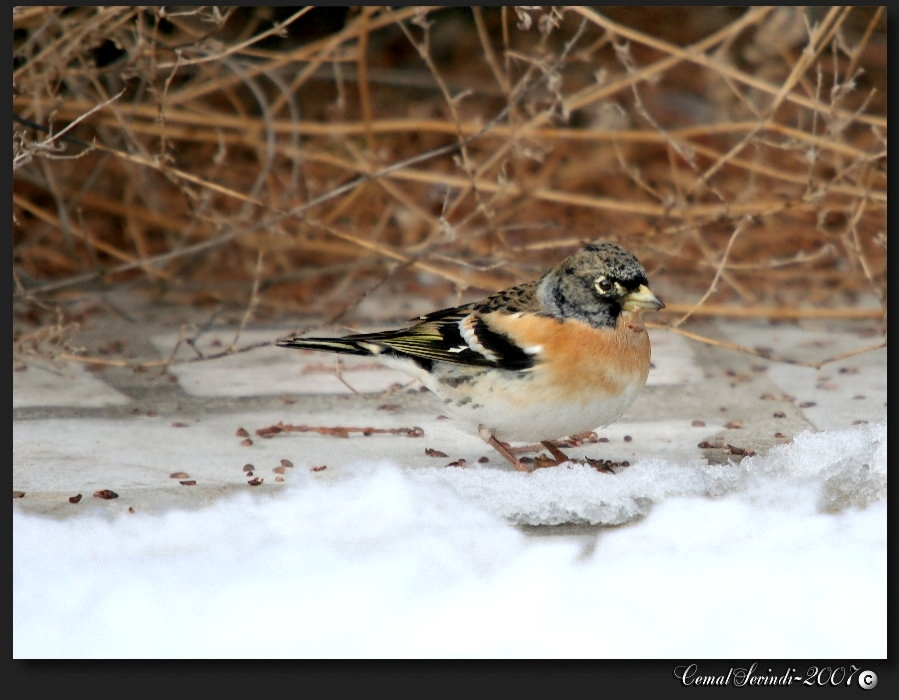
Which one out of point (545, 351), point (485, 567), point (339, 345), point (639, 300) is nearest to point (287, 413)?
point (339, 345)

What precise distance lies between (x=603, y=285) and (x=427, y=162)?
3.11 m

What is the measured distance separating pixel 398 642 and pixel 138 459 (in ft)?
4.09

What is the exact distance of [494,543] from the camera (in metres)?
2.78

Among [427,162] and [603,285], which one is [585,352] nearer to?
[603,285]

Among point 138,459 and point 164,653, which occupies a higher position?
point 138,459

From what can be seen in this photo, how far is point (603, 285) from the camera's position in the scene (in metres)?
3.23

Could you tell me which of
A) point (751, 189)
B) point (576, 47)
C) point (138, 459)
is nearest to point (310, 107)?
point (576, 47)

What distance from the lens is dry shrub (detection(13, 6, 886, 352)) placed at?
4277 mm

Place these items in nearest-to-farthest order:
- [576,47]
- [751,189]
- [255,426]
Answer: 1. [255,426]
2. [751,189]
3. [576,47]

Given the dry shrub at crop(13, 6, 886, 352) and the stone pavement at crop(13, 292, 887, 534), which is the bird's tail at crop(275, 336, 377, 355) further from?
the dry shrub at crop(13, 6, 886, 352)

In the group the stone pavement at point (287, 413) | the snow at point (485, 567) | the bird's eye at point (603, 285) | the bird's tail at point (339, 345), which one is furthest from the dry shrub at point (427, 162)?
the snow at point (485, 567)

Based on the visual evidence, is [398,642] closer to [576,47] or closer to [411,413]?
[411,413]

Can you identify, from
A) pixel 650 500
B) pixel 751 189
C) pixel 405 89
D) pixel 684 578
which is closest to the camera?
pixel 684 578

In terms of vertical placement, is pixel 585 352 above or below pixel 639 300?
below
